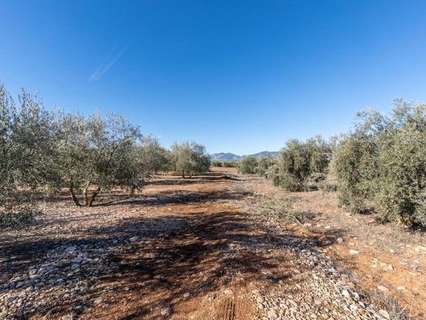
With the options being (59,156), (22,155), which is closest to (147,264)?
(22,155)

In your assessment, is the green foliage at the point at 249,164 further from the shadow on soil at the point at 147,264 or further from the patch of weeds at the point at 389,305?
the patch of weeds at the point at 389,305

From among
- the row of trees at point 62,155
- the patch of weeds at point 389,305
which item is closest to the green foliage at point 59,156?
the row of trees at point 62,155

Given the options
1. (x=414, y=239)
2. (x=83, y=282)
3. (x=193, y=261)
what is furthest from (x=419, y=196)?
(x=83, y=282)

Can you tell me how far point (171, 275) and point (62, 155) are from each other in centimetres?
1050

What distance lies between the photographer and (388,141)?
29.0ft

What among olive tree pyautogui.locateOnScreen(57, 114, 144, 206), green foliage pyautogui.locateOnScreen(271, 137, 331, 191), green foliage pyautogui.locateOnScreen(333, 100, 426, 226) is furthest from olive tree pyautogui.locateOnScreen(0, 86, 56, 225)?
green foliage pyautogui.locateOnScreen(271, 137, 331, 191)

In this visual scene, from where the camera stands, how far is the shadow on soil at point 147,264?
421 centimetres

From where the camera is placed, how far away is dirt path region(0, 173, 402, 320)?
13.1 ft

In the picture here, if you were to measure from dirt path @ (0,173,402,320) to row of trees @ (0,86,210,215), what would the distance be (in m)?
1.99

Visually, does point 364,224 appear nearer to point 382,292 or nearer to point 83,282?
point 382,292

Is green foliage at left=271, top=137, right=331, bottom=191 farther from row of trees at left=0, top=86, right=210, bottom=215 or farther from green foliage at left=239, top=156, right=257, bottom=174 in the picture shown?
green foliage at left=239, top=156, right=257, bottom=174

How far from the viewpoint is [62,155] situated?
39.3ft

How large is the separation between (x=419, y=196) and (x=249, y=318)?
7329 mm

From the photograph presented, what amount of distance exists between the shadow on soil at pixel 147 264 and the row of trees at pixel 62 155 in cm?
219
